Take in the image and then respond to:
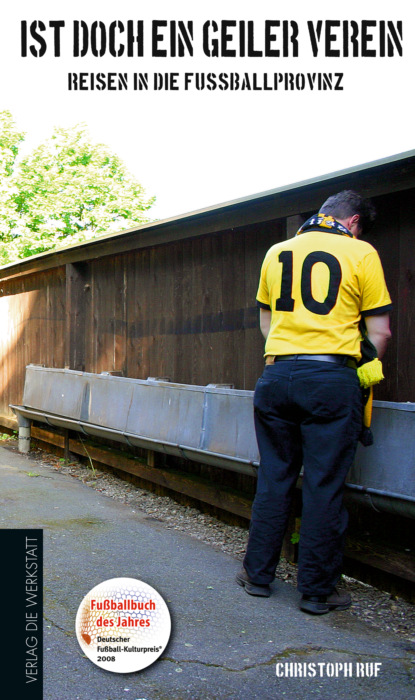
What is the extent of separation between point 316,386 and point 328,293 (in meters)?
0.48

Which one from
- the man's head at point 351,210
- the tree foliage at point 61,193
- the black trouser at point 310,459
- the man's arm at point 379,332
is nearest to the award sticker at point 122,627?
the black trouser at point 310,459

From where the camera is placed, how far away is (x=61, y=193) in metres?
32.9

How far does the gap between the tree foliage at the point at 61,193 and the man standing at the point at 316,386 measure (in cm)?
2680

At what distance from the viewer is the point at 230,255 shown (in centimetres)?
594

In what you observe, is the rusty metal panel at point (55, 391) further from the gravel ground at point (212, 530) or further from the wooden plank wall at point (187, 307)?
the gravel ground at point (212, 530)

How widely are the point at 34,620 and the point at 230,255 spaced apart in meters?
3.51

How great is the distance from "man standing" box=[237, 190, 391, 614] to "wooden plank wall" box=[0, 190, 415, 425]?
0.47m

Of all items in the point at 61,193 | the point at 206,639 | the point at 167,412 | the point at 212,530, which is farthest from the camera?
the point at 61,193

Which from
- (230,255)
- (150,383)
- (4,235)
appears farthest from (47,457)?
(4,235)

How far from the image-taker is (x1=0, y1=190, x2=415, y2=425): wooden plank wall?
4289mm

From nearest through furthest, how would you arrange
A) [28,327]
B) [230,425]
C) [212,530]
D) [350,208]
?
[350,208] < [230,425] < [212,530] < [28,327]

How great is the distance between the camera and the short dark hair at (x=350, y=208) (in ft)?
12.9

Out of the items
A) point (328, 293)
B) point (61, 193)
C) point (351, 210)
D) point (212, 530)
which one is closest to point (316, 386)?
point (328, 293)

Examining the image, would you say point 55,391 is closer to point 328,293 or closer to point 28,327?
point 28,327
